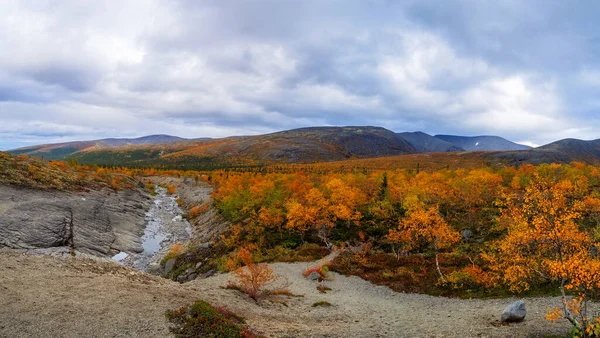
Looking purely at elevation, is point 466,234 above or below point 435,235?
below

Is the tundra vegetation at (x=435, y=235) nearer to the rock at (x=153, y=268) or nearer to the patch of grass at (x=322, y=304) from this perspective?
the rock at (x=153, y=268)

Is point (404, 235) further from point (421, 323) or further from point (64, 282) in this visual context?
point (64, 282)

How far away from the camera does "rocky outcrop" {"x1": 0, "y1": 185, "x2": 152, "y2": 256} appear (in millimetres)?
42719

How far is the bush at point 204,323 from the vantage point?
58.3 ft

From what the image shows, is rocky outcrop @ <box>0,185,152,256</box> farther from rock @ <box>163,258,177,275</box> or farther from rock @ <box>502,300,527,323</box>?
rock @ <box>502,300,527,323</box>

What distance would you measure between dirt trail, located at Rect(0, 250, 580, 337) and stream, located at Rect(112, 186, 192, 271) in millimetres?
21077

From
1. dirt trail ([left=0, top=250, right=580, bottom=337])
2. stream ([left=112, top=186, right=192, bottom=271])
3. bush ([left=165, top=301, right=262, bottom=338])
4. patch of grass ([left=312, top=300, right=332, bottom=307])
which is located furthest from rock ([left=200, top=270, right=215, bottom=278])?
bush ([left=165, top=301, right=262, bottom=338])

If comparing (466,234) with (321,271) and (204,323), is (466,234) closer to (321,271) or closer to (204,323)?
(321,271)

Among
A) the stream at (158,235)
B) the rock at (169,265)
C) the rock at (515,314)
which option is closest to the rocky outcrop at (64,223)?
the stream at (158,235)

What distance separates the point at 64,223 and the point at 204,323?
46.0 m

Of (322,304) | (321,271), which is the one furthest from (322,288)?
(322,304)

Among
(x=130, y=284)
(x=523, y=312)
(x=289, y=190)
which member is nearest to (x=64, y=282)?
(x=130, y=284)

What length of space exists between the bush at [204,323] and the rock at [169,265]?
29.7m

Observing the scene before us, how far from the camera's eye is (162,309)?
20.5 m
